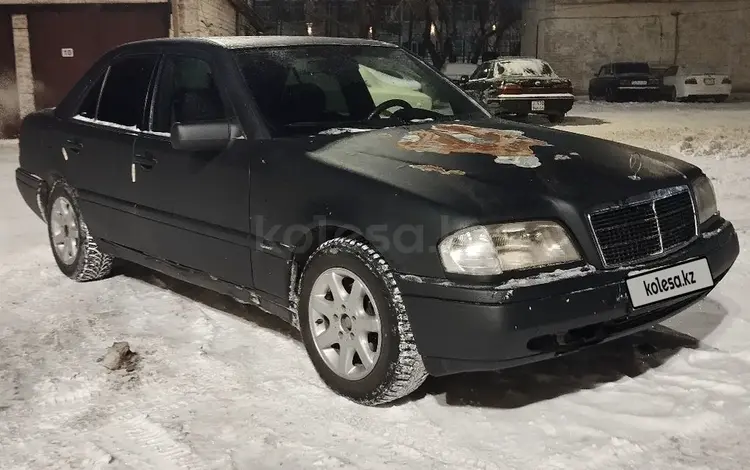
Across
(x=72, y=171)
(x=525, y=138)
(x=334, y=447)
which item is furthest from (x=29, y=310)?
(x=525, y=138)

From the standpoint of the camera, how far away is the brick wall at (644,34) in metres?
29.9

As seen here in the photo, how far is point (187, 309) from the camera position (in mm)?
4520

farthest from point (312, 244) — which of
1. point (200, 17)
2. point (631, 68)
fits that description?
point (631, 68)

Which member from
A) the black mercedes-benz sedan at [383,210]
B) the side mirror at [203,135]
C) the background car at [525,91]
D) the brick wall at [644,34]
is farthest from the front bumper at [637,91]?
the side mirror at [203,135]

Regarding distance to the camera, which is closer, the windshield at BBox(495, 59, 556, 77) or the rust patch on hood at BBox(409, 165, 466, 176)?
the rust patch on hood at BBox(409, 165, 466, 176)

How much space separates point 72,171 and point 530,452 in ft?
11.3

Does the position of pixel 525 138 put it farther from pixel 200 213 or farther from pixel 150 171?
pixel 150 171

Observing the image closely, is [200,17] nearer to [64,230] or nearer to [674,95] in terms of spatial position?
[64,230]

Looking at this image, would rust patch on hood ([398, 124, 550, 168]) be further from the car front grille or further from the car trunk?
the car trunk

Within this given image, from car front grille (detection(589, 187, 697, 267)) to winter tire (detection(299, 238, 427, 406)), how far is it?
2.66 feet

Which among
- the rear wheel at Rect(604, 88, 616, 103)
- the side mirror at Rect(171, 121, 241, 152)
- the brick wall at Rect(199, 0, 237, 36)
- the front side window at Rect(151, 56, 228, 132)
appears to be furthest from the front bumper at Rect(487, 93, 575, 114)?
the side mirror at Rect(171, 121, 241, 152)

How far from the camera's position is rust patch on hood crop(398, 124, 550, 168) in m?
3.34

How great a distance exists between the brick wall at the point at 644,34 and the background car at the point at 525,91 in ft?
48.4

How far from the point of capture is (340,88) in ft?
13.1
